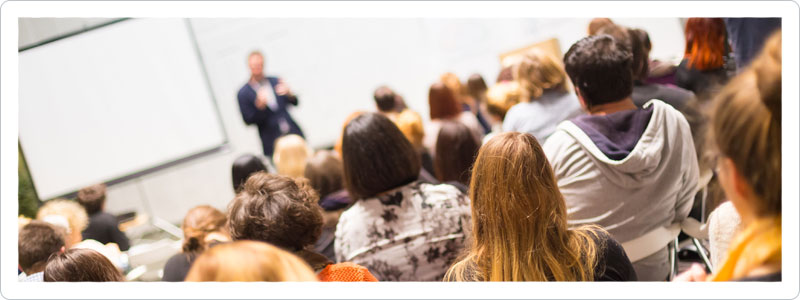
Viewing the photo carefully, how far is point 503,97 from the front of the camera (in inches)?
125

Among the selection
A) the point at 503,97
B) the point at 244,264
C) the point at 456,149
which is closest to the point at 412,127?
the point at 503,97

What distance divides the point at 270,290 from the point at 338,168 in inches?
56.6

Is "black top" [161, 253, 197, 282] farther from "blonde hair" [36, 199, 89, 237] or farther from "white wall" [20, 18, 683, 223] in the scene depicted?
"white wall" [20, 18, 683, 223]

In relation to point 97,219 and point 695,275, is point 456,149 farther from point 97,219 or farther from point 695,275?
point 97,219

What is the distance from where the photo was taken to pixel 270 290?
1073 millimetres

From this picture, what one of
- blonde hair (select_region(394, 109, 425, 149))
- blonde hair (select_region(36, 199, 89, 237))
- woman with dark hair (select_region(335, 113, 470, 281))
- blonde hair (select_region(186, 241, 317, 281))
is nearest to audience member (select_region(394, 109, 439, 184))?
blonde hair (select_region(394, 109, 425, 149))

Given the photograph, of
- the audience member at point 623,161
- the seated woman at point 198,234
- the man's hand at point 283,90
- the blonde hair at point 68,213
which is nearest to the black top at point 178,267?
the seated woman at point 198,234

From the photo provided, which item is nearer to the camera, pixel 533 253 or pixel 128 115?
pixel 533 253

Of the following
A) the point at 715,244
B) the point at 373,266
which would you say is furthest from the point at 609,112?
the point at 373,266

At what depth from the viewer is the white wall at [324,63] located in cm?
538

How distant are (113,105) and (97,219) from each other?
6.54ft

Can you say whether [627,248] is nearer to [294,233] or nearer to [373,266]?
[373,266]

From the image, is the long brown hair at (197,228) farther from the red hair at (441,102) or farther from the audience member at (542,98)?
the red hair at (441,102)

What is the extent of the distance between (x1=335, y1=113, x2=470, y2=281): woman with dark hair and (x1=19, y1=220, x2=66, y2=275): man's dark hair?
1.07 meters
